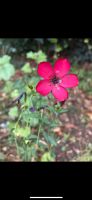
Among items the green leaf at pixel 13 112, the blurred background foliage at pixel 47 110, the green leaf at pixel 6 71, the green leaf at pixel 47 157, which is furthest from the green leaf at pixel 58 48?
A: the green leaf at pixel 47 157

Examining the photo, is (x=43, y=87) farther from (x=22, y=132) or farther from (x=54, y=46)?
(x=54, y=46)

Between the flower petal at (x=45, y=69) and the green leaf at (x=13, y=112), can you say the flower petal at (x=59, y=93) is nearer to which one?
the flower petal at (x=45, y=69)

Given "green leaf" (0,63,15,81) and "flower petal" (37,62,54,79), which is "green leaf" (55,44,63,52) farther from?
"flower petal" (37,62,54,79)

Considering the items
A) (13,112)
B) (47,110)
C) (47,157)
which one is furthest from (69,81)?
(13,112)

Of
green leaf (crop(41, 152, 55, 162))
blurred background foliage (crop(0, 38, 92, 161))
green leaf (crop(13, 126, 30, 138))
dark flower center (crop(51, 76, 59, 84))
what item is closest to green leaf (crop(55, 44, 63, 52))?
blurred background foliage (crop(0, 38, 92, 161))
